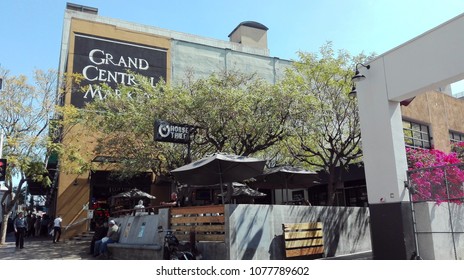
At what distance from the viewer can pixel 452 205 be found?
9359mm

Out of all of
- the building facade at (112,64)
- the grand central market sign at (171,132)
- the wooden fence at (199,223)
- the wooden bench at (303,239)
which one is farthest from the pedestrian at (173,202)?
the building facade at (112,64)

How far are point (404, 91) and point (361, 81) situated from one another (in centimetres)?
137

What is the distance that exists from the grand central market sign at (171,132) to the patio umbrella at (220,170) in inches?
60.8

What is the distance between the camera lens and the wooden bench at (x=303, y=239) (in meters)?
11.0

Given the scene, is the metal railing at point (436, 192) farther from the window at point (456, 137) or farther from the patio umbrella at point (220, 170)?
the window at point (456, 137)

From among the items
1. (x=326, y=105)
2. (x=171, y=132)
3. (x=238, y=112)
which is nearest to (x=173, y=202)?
(x=171, y=132)

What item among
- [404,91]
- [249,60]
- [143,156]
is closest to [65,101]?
[143,156]

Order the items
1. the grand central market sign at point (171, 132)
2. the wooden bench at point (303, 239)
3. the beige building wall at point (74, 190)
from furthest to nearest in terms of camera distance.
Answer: the beige building wall at point (74, 190)
the grand central market sign at point (171, 132)
the wooden bench at point (303, 239)

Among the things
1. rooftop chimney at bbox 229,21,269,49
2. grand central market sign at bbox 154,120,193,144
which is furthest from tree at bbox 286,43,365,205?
rooftop chimney at bbox 229,21,269,49

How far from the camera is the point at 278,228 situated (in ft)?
36.3

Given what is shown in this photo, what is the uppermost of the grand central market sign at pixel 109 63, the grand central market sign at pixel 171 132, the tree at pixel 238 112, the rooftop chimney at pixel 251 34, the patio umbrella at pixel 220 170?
the rooftop chimney at pixel 251 34

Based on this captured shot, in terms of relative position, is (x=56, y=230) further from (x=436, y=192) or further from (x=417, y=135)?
(x=417, y=135)

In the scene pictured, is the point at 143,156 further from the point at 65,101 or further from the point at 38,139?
the point at 65,101
